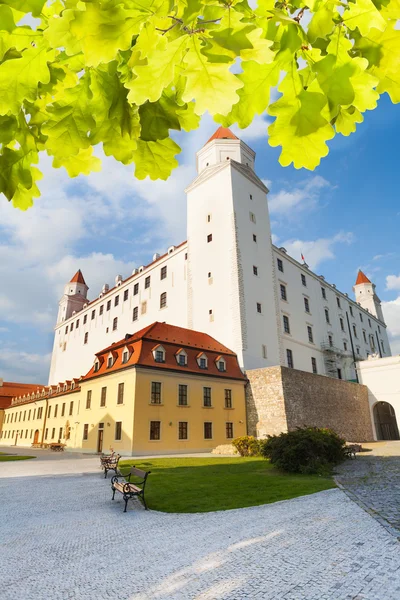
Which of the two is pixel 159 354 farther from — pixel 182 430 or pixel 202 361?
pixel 182 430

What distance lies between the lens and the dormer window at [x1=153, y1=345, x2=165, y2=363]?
87.7 feet

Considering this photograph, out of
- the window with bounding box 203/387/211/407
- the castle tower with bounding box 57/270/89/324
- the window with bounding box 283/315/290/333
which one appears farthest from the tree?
the castle tower with bounding box 57/270/89/324

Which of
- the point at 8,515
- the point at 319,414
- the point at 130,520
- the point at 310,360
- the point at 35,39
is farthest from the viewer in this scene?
the point at 310,360

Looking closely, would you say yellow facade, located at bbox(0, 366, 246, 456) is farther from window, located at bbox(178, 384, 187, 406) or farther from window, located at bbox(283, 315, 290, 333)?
window, located at bbox(283, 315, 290, 333)

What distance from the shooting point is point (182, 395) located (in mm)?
27094

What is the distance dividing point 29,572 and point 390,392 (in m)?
40.0

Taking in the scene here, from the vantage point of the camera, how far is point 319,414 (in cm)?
2988

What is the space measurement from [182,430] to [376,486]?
17.2 metres

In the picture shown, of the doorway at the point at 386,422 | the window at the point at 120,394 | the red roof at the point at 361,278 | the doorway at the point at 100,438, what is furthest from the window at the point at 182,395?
the red roof at the point at 361,278

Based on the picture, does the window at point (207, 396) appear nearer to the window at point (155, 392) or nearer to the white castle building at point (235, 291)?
the window at point (155, 392)

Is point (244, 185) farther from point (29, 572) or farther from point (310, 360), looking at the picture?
point (29, 572)

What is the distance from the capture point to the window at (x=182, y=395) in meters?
26.9

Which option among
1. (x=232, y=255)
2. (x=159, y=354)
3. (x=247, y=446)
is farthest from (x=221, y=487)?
Result: (x=232, y=255)

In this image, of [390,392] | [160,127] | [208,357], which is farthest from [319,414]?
[160,127]
